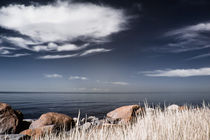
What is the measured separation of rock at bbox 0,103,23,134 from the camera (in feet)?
21.1

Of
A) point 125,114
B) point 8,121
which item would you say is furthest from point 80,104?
point 8,121

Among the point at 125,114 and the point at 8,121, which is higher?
the point at 8,121

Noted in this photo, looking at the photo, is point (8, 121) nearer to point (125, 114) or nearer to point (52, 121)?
point (52, 121)

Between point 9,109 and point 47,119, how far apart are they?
1.60 m

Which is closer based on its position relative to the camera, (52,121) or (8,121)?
(8,121)

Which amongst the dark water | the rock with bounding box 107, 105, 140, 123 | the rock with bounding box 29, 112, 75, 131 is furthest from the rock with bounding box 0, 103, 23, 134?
the dark water

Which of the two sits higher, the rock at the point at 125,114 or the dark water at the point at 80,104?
the rock at the point at 125,114

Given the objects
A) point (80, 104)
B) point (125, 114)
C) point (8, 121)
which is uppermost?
point (8, 121)

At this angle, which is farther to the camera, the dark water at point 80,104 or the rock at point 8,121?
the dark water at point 80,104

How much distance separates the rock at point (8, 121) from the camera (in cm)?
643

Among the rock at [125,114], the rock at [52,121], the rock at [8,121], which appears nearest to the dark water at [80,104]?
the rock at [125,114]

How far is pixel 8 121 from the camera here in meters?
6.58

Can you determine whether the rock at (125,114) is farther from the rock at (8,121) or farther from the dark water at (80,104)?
the rock at (8,121)

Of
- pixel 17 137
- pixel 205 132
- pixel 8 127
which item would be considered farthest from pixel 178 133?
pixel 8 127
